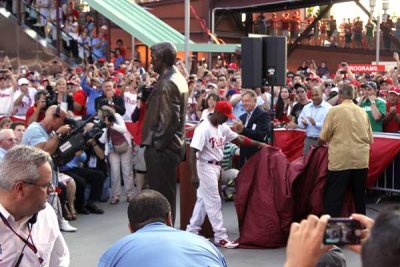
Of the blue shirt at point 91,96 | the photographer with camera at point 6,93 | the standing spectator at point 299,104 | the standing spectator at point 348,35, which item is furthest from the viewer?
the standing spectator at point 348,35

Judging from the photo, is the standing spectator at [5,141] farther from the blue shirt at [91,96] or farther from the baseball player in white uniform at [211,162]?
the blue shirt at [91,96]

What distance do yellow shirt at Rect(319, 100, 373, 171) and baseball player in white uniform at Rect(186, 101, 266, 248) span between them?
35.4 inches

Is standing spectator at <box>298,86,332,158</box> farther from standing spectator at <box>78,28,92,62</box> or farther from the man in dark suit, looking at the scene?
standing spectator at <box>78,28,92,62</box>

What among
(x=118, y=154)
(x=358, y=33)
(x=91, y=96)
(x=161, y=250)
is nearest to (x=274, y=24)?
(x=358, y=33)

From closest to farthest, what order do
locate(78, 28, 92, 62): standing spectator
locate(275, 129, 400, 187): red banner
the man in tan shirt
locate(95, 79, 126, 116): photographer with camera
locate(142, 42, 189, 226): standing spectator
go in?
locate(142, 42, 189, 226): standing spectator
the man in tan shirt
locate(275, 129, 400, 187): red banner
locate(95, 79, 126, 116): photographer with camera
locate(78, 28, 92, 62): standing spectator

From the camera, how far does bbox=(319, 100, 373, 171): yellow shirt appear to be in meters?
8.70

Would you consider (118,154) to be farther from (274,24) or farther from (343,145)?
(274,24)

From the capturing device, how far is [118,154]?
1168 cm

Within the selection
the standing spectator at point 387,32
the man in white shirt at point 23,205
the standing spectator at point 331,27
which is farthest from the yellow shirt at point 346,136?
the standing spectator at point 331,27

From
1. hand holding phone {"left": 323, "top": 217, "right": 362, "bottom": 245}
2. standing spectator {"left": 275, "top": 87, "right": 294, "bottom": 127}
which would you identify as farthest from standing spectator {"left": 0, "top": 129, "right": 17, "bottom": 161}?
standing spectator {"left": 275, "top": 87, "right": 294, "bottom": 127}

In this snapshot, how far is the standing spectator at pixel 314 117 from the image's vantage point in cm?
1185

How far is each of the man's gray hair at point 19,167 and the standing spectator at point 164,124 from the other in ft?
12.7

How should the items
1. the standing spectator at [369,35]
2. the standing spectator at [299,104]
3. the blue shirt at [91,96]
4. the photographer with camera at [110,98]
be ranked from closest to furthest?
the photographer with camera at [110,98] → the standing spectator at [299,104] → the blue shirt at [91,96] → the standing spectator at [369,35]

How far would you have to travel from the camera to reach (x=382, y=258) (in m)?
1.79
